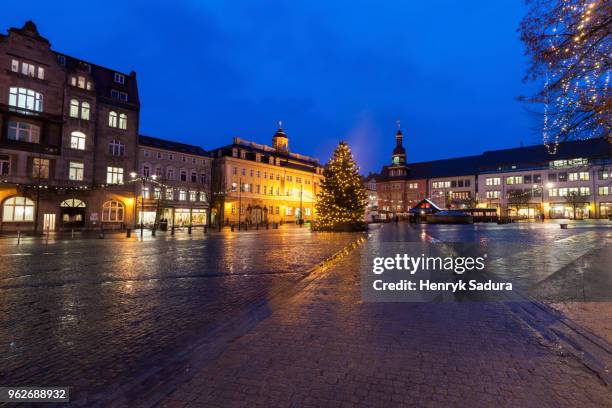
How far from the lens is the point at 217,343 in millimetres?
4703

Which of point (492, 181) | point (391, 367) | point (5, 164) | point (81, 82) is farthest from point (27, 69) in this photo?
point (492, 181)

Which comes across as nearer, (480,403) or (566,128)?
(480,403)

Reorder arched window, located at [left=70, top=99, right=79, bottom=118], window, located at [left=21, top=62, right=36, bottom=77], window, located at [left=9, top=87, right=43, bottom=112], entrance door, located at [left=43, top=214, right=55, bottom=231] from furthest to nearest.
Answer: arched window, located at [left=70, top=99, right=79, bottom=118]
entrance door, located at [left=43, top=214, right=55, bottom=231]
window, located at [left=21, top=62, right=36, bottom=77]
window, located at [left=9, top=87, right=43, bottom=112]

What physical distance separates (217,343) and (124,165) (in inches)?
1671

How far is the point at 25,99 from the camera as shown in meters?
33.4

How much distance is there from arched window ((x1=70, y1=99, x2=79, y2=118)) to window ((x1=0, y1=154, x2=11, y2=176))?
749 cm

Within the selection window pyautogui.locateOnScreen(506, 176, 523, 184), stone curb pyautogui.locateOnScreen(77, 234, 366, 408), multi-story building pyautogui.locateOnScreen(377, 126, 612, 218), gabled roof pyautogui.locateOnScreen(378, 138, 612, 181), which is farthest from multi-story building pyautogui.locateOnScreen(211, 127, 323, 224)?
stone curb pyautogui.locateOnScreen(77, 234, 366, 408)

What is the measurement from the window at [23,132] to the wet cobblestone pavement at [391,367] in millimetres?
40315

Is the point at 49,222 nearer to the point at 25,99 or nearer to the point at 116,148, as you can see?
the point at 116,148

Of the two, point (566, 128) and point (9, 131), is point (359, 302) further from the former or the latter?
point (9, 131)

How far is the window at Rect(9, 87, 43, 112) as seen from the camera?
3256 centimetres

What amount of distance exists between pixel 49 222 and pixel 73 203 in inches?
118

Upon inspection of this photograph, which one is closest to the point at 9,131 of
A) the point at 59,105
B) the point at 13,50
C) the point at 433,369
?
the point at 59,105

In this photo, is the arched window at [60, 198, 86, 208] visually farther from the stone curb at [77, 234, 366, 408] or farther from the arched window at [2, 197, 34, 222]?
the stone curb at [77, 234, 366, 408]
